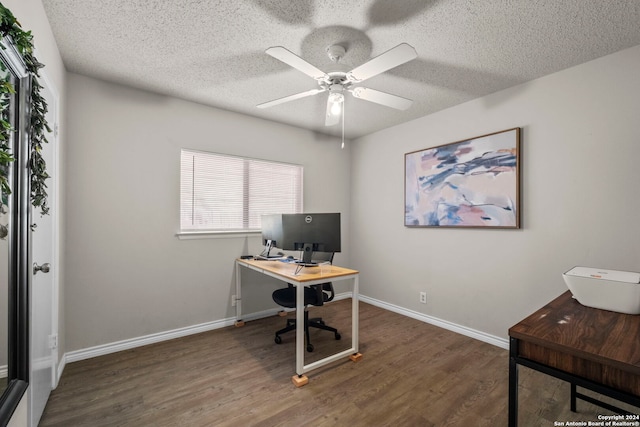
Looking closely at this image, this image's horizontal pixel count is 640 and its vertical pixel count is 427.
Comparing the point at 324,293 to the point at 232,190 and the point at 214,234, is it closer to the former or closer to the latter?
the point at 214,234

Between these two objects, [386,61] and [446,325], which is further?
[446,325]

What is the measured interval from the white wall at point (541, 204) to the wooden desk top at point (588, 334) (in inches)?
43.0

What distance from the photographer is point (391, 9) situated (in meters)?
1.65

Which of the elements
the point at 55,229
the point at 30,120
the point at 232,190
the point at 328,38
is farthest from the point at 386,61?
the point at 55,229

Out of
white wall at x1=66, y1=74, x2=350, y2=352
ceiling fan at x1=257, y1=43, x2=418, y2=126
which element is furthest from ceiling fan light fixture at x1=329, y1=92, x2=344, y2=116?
white wall at x1=66, y1=74, x2=350, y2=352

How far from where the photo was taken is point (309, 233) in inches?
Answer: 104

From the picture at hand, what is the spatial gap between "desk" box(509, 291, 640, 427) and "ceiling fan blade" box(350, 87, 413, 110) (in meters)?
1.71

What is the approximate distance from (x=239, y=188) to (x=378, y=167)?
1.96 meters

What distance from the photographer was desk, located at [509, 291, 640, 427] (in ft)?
3.06

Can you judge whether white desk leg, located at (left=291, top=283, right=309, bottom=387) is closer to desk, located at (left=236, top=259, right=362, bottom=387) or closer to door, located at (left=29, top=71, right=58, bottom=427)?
desk, located at (left=236, top=259, right=362, bottom=387)

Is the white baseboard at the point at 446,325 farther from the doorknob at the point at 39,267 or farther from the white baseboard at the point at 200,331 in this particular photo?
the doorknob at the point at 39,267

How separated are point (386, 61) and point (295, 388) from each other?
92.3 inches

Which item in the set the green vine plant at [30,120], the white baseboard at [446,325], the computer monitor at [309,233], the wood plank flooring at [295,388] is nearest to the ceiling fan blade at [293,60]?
the green vine plant at [30,120]

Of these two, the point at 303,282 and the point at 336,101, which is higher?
the point at 336,101
